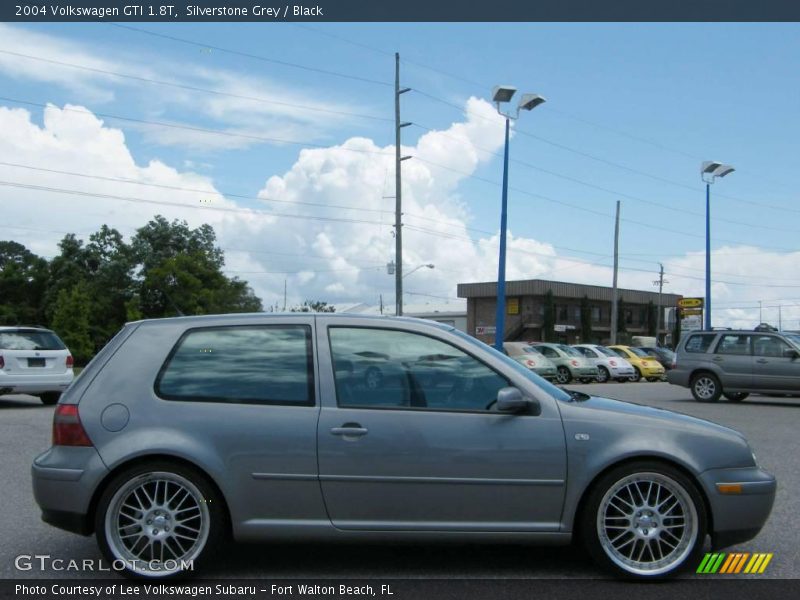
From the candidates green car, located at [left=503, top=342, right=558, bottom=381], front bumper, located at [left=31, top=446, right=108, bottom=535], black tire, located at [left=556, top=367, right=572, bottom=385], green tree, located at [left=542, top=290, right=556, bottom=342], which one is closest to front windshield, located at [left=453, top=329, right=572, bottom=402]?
front bumper, located at [left=31, top=446, right=108, bottom=535]

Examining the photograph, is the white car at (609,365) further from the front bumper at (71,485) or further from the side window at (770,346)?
the front bumper at (71,485)

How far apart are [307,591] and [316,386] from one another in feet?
3.56

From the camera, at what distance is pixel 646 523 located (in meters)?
4.75

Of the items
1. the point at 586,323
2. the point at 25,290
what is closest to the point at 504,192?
the point at 586,323

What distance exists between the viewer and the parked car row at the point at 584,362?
29938 millimetres

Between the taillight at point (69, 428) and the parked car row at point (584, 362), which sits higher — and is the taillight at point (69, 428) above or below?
above

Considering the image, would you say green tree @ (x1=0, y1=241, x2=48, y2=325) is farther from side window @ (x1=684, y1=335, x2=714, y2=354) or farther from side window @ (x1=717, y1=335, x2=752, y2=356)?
side window @ (x1=717, y1=335, x2=752, y2=356)

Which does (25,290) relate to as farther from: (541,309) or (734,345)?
(734,345)

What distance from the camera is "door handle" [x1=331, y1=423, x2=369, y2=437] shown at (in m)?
4.71

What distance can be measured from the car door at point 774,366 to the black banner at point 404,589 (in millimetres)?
15161

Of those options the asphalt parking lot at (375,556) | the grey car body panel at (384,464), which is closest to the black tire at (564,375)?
the asphalt parking lot at (375,556)

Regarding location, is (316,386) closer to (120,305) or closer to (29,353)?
(29,353)

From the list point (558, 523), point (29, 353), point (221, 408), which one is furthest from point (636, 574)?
point (29, 353)
